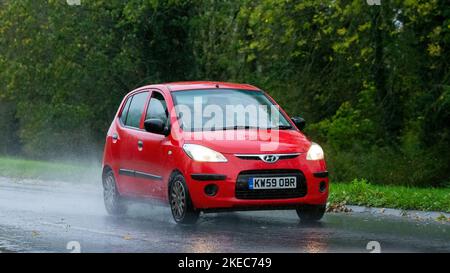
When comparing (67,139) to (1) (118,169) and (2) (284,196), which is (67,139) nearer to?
(1) (118,169)

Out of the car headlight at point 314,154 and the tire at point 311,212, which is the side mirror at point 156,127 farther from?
the tire at point 311,212

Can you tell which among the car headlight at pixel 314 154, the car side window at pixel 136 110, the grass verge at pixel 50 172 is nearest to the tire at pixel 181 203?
the car headlight at pixel 314 154

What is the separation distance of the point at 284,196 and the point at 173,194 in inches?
57.7

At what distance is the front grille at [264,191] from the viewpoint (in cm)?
1288

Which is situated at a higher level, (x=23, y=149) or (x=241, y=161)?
(x=241, y=161)

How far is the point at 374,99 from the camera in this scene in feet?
94.3

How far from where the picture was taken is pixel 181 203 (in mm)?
13180

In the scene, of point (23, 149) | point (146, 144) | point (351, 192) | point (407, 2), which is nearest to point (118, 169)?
point (146, 144)

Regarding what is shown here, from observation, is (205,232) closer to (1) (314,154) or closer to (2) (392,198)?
(1) (314,154)

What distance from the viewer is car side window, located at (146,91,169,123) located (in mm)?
14250

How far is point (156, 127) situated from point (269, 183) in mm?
1813

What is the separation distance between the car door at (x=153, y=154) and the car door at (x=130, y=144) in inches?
5.7

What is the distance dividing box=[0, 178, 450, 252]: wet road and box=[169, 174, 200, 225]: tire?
13 centimetres
